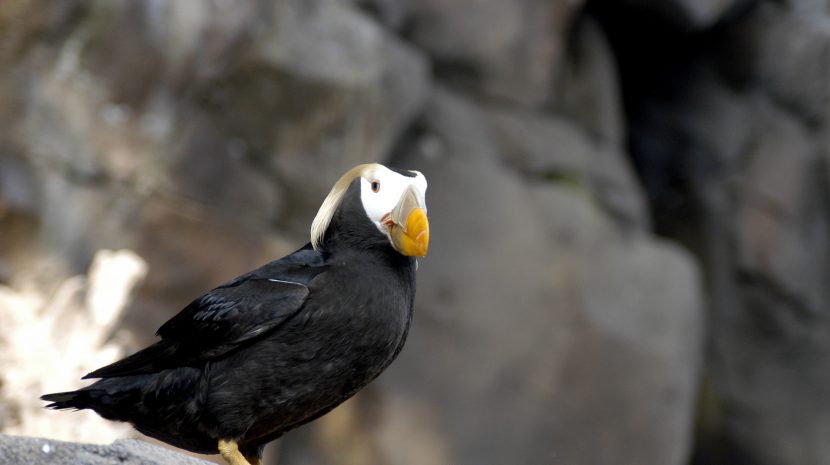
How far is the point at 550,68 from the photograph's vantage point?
6434 mm

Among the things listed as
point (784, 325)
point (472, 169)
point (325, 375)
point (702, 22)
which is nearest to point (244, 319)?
point (325, 375)

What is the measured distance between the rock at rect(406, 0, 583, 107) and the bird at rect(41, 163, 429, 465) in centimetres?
382

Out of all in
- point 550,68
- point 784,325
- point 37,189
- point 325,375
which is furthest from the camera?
point 784,325

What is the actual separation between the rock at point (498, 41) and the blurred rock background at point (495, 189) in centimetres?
1

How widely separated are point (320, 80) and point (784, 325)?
352 centimetres

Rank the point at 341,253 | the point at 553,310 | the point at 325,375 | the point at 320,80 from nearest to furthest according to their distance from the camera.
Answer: the point at 325,375 → the point at 341,253 → the point at 320,80 → the point at 553,310

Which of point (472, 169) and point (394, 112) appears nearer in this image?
point (394, 112)

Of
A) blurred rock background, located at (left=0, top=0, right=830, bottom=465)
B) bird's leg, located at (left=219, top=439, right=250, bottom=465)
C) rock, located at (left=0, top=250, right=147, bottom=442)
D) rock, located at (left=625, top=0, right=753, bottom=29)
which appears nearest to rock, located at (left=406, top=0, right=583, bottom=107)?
blurred rock background, located at (left=0, top=0, right=830, bottom=465)

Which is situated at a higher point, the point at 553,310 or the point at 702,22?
the point at 702,22

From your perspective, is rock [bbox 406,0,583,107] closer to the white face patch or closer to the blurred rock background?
the blurred rock background

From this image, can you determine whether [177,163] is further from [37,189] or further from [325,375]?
[325,375]

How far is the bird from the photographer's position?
83.0 inches

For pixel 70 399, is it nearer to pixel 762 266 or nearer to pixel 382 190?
pixel 382 190

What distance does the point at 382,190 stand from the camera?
225 centimetres
